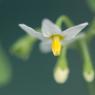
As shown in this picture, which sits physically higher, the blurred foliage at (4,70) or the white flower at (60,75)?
the blurred foliage at (4,70)

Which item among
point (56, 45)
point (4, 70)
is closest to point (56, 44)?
point (56, 45)

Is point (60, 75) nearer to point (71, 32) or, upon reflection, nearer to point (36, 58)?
point (71, 32)

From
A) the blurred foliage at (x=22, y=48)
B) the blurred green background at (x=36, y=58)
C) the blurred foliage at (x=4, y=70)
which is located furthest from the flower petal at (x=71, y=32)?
the blurred green background at (x=36, y=58)

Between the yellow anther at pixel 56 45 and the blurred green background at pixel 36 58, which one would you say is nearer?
the yellow anther at pixel 56 45

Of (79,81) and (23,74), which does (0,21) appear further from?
(79,81)

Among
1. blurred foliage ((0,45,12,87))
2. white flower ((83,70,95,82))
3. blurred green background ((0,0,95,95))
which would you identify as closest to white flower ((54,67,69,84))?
white flower ((83,70,95,82))

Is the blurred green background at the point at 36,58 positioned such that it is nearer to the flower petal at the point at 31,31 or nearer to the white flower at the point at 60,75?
the white flower at the point at 60,75
